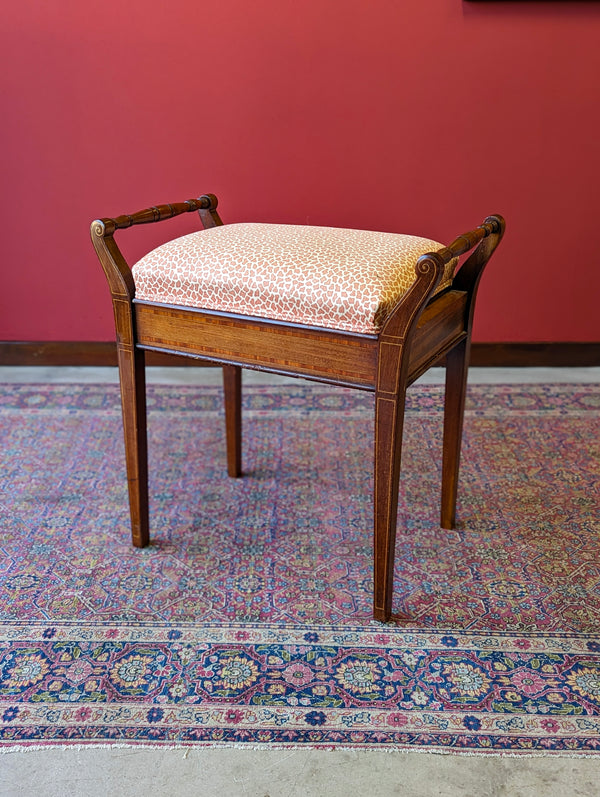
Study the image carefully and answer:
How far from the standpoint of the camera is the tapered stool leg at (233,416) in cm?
198

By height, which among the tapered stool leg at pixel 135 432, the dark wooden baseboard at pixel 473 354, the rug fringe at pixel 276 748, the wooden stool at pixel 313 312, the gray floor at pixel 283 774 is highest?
the wooden stool at pixel 313 312

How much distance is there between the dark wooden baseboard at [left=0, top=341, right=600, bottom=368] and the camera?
2711mm

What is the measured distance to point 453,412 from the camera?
1.70m

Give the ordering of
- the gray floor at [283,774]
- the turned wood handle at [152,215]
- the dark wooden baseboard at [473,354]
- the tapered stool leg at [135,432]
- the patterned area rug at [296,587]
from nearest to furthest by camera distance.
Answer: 1. the gray floor at [283,774]
2. the patterned area rug at [296,587]
3. the turned wood handle at [152,215]
4. the tapered stool leg at [135,432]
5. the dark wooden baseboard at [473,354]

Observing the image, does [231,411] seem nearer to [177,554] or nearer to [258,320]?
[177,554]

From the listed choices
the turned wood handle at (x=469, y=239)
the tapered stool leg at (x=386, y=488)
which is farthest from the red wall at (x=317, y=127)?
the tapered stool leg at (x=386, y=488)

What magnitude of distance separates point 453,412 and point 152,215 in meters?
0.74

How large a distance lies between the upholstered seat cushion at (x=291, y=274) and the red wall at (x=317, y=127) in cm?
102

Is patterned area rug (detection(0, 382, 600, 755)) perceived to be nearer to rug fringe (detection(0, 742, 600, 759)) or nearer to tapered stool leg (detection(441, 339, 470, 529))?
rug fringe (detection(0, 742, 600, 759))

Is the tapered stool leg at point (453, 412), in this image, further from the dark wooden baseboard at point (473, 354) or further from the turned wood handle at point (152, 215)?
the dark wooden baseboard at point (473, 354)

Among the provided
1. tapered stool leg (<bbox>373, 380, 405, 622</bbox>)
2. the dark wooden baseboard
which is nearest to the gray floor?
tapered stool leg (<bbox>373, 380, 405, 622</bbox>)

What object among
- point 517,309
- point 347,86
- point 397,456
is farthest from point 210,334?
point 517,309

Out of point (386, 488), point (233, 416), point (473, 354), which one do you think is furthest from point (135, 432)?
point (473, 354)

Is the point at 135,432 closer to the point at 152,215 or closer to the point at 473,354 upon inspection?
the point at 152,215
